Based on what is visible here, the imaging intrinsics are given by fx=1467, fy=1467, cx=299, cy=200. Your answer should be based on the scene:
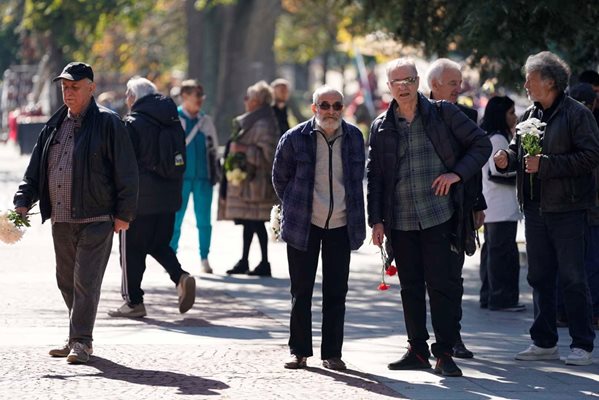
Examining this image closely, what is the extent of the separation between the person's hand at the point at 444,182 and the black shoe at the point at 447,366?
0.99 metres

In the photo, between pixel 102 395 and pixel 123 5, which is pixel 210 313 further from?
pixel 123 5

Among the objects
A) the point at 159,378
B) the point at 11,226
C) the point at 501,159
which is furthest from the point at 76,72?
the point at 501,159

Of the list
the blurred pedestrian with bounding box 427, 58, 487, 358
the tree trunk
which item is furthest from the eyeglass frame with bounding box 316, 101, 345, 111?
the tree trunk

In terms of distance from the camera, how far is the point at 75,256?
29.9 ft

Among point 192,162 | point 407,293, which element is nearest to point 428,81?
point 407,293

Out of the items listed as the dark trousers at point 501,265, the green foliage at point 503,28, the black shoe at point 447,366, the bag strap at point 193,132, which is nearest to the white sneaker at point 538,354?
the black shoe at point 447,366

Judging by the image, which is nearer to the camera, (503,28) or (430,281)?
(430,281)

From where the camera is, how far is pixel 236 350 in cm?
962

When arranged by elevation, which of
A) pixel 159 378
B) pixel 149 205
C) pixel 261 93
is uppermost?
pixel 261 93

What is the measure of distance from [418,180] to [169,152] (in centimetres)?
323

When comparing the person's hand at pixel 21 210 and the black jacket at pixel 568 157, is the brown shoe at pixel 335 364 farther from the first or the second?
the person's hand at pixel 21 210

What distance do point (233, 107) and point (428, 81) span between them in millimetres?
23879

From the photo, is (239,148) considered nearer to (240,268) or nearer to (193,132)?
(193,132)

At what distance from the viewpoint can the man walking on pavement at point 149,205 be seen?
11242 millimetres
